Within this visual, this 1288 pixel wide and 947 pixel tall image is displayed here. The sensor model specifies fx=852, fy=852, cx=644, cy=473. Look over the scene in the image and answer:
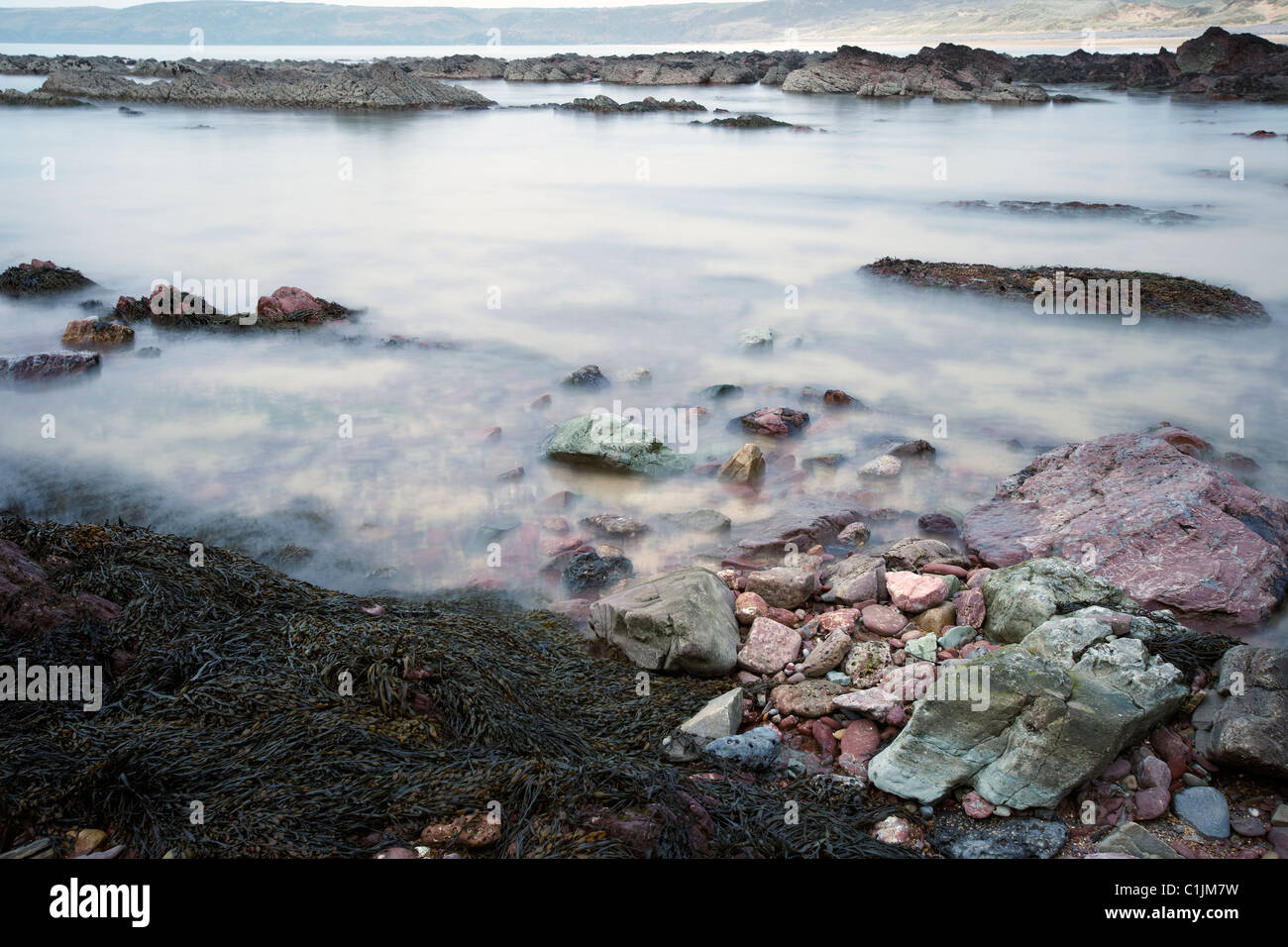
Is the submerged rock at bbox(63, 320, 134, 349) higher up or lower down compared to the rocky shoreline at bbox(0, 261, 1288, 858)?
higher up

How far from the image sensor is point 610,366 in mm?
9039

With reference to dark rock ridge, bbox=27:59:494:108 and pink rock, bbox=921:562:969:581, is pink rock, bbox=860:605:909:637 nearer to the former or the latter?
pink rock, bbox=921:562:969:581

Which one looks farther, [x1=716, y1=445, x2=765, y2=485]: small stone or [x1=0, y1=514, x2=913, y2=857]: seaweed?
[x1=716, y1=445, x2=765, y2=485]: small stone

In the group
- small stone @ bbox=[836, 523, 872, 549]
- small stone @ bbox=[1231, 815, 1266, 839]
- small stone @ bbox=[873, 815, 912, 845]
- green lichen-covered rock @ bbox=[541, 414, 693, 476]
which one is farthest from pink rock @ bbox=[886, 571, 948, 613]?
green lichen-covered rock @ bbox=[541, 414, 693, 476]

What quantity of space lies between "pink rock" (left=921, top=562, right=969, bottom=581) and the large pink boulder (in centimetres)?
32

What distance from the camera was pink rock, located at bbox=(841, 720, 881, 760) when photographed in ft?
12.4

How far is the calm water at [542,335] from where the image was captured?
20.9 feet

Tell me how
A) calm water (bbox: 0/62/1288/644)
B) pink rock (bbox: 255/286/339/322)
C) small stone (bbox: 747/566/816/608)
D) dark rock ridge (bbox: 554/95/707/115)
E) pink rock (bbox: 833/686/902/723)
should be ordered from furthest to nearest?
dark rock ridge (bbox: 554/95/707/115), pink rock (bbox: 255/286/339/322), calm water (bbox: 0/62/1288/644), small stone (bbox: 747/566/816/608), pink rock (bbox: 833/686/902/723)

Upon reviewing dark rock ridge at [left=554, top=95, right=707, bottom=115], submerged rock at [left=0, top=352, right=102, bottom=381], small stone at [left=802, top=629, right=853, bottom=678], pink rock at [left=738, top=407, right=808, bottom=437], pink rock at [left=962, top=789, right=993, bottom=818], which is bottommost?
pink rock at [left=962, top=789, right=993, bottom=818]

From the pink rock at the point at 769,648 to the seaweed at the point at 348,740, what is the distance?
8.1 inches

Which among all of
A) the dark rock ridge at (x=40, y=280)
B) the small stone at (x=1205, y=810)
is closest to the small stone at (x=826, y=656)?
the small stone at (x=1205, y=810)

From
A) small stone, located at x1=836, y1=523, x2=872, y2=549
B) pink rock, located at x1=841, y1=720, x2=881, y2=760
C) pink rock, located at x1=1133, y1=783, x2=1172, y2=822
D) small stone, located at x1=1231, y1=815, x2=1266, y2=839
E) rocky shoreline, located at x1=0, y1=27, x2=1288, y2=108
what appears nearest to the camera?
small stone, located at x1=1231, y1=815, x2=1266, y2=839

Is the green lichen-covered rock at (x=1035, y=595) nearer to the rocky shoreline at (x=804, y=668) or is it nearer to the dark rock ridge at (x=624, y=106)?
the rocky shoreline at (x=804, y=668)

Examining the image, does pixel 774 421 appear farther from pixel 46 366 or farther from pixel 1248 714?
pixel 46 366
